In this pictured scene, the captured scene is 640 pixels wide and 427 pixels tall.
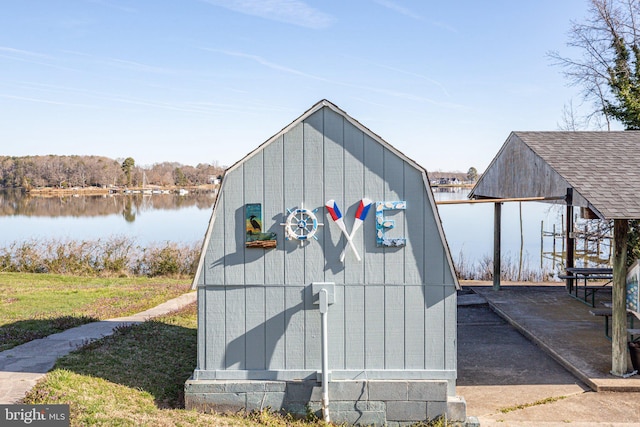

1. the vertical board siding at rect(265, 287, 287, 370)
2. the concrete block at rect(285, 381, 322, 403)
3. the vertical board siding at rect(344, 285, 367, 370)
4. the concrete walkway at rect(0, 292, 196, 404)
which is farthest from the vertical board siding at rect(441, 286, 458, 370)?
the concrete walkway at rect(0, 292, 196, 404)

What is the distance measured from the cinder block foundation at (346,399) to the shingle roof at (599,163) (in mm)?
3297

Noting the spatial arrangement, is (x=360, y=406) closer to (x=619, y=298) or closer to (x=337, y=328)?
(x=337, y=328)

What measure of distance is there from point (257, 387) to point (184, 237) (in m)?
28.7

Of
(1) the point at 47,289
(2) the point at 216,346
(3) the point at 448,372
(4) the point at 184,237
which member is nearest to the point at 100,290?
(1) the point at 47,289

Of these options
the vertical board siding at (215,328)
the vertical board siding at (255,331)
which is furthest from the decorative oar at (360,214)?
the vertical board siding at (215,328)

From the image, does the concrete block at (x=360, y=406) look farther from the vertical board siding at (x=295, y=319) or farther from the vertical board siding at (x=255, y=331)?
the vertical board siding at (x=255, y=331)

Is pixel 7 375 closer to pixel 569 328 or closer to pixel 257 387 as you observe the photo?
pixel 257 387

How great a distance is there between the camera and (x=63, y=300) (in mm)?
12914

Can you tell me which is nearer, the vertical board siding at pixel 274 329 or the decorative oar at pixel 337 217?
the decorative oar at pixel 337 217

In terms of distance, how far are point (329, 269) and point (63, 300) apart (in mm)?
9225

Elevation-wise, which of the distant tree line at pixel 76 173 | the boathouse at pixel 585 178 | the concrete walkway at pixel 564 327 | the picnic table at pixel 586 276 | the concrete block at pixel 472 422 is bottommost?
the concrete block at pixel 472 422

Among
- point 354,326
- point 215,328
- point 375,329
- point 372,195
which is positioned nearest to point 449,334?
point 375,329

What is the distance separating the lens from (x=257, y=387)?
639 cm

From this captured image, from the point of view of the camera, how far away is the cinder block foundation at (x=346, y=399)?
626 cm
